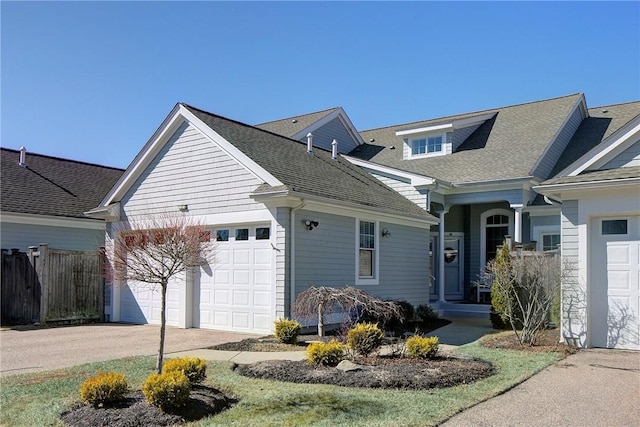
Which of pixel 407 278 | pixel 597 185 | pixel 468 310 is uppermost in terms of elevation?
pixel 597 185

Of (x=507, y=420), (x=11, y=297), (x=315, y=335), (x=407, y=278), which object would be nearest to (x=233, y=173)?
(x=315, y=335)

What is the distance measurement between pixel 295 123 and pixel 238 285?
11.5 m

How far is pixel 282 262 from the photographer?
11.6 metres

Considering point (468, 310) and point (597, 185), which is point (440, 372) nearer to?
point (597, 185)

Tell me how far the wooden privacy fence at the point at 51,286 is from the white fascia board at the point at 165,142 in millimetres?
1923

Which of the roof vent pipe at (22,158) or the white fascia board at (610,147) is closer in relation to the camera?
the white fascia board at (610,147)

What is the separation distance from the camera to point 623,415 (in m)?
5.92

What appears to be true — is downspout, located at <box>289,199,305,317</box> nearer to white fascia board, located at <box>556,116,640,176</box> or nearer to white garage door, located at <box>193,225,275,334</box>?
white garage door, located at <box>193,225,275,334</box>

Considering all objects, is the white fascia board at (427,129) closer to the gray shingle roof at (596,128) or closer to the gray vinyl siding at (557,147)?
the gray vinyl siding at (557,147)

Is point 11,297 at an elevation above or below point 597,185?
below

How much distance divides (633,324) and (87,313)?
43.9 ft

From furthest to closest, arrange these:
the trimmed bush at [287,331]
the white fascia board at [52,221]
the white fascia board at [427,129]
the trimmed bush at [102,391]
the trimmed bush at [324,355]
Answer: the white fascia board at [427,129] < the white fascia board at [52,221] < the trimmed bush at [287,331] < the trimmed bush at [324,355] < the trimmed bush at [102,391]

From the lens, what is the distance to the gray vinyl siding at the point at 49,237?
1634cm

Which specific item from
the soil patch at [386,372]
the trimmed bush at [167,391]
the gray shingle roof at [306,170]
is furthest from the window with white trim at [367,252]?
the trimmed bush at [167,391]
